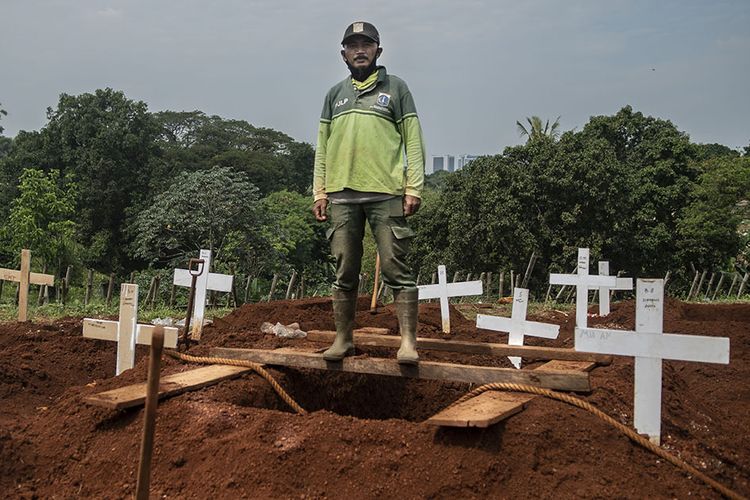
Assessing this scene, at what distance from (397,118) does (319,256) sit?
2940 cm

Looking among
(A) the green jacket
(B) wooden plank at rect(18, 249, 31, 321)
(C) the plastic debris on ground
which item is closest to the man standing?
(A) the green jacket

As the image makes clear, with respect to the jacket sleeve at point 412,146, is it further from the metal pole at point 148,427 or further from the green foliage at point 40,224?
the green foliage at point 40,224

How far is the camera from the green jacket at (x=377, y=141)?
4.45 meters

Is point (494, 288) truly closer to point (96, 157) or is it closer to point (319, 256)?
point (319, 256)

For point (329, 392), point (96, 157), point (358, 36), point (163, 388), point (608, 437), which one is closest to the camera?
point (608, 437)

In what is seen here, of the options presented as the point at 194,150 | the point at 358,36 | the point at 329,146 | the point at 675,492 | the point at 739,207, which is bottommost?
the point at 675,492

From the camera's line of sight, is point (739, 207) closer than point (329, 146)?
No

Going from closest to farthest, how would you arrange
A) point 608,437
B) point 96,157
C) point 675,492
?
point 675,492 < point 608,437 < point 96,157

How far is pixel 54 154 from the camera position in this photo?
30.0 meters

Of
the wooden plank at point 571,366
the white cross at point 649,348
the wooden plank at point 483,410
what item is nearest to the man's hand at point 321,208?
the wooden plank at point 483,410

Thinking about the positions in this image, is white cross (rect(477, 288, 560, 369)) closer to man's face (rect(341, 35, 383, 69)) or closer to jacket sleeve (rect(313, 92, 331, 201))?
jacket sleeve (rect(313, 92, 331, 201))

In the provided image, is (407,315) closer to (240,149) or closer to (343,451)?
(343,451)

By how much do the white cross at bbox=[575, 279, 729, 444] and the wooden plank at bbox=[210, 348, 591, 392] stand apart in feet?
0.98

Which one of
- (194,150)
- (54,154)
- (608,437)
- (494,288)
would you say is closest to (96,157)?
(54,154)
